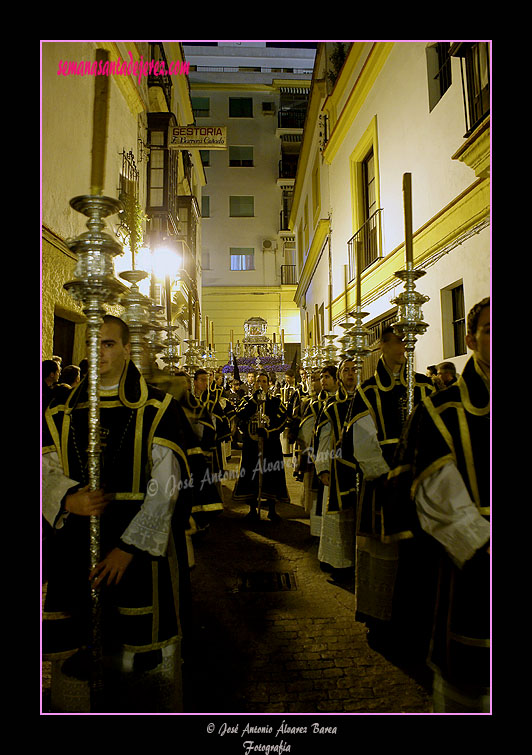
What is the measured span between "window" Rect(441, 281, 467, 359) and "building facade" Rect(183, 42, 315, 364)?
23800 millimetres

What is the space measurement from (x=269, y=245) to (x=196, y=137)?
19.3m

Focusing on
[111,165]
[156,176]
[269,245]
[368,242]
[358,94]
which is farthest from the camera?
[269,245]

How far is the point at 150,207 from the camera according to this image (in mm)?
11680

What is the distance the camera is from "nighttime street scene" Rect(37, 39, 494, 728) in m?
2.02

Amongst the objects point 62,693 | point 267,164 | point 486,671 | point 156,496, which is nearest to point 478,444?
point 486,671

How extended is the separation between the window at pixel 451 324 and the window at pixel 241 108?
29882mm

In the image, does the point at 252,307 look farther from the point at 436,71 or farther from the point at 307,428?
the point at 307,428

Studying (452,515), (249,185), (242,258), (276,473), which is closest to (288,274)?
(242,258)

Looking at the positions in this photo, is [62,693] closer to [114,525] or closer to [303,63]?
[114,525]

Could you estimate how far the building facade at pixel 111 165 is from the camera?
5.86 m

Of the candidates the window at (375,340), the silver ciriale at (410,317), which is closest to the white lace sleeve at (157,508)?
the silver ciriale at (410,317)

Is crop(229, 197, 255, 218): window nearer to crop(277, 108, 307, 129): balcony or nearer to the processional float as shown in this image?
crop(277, 108, 307, 129): balcony

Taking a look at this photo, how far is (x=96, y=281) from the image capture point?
209 centimetres

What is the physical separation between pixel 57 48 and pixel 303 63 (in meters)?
31.7
